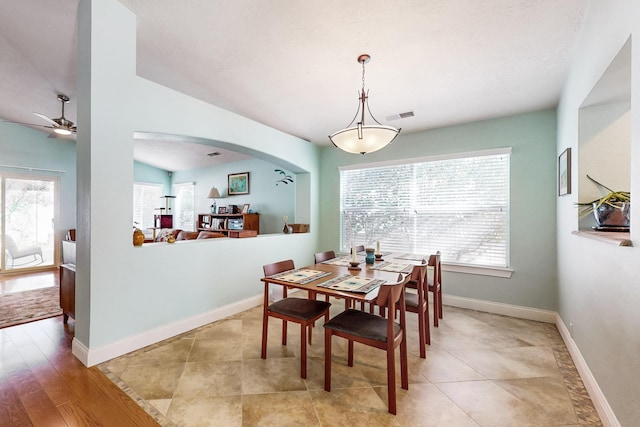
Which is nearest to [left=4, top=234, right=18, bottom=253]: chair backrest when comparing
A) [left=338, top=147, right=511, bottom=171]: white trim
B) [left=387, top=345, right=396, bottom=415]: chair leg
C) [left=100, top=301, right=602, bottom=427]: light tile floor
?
[left=100, top=301, right=602, bottom=427]: light tile floor

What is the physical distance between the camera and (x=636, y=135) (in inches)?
48.0

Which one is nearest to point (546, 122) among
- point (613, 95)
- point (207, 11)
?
point (613, 95)

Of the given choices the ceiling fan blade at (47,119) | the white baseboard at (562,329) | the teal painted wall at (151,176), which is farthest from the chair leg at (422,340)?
the teal painted wall at (151,176)

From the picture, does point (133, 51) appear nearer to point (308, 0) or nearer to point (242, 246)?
point (308, 0)

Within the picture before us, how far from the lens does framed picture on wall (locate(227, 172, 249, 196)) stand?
20.1ft

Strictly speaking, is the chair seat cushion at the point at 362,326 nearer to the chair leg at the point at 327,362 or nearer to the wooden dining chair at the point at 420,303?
the chair leg at the point at 327,362

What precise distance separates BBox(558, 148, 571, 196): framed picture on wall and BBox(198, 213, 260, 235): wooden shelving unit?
14.9ft

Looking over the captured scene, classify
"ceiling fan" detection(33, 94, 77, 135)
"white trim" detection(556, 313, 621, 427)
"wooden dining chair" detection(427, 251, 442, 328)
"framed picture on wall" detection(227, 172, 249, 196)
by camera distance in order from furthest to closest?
"framed picture on wall" detection(227, 172, 249, 196) → "ceiling fan" detection(33, 94, 77, 135) → "wooden dining chair" detection(427, 251, 442, 328) → "white trim" detection(556, 313, 621, 427)

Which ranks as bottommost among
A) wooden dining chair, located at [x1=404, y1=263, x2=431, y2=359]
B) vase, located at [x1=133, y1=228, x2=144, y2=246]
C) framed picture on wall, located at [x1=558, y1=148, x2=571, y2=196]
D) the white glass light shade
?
wooden dining chair, located at [x1=404, y1=263, x2=431, y2=359]

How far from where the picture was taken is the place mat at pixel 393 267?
96.1 inches

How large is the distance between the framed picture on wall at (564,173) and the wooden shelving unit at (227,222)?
4.55m

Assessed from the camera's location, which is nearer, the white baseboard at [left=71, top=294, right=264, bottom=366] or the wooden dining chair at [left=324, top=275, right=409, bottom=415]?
the wooden dining chair at [left=324, top=275, right=409, bottom=415]

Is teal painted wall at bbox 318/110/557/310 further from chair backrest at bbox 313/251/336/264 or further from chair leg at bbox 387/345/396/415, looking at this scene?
chair leg at bbox 387/345/396/415

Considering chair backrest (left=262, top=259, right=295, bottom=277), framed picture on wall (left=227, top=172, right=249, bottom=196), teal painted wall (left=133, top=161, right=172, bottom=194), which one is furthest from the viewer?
teal painted wall (left=133, top=161, right=172, bottom=194)
